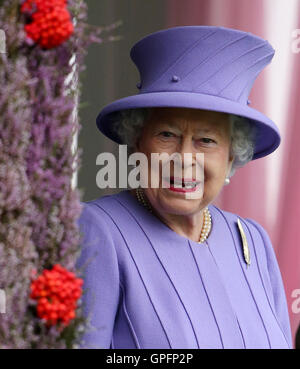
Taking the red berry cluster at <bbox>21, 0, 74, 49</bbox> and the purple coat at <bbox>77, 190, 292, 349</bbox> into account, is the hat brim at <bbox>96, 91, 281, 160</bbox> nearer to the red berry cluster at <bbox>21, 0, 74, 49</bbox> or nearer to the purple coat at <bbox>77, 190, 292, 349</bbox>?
the purple coat at <bbox>77, 190, 292, 349</bbox>

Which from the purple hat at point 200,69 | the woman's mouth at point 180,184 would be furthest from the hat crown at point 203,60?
the woman's mouth at point 180,184

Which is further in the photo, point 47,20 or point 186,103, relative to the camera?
point 186,103

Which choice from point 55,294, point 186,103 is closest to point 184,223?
point 186,103

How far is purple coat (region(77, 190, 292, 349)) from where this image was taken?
1.59 metres

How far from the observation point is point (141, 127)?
1.84m

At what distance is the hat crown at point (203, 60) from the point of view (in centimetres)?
170

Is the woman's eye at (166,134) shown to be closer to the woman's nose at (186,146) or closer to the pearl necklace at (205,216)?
the woman's nose at (186,146)

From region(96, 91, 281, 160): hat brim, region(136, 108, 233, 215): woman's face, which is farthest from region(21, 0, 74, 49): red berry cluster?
region(136, 108, 233, 215): woman's face

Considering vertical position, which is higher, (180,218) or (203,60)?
(203,60)

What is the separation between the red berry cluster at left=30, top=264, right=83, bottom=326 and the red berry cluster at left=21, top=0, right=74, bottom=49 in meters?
0.42

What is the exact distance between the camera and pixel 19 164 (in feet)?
3.76

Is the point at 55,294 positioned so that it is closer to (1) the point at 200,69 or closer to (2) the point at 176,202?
(2) the point at 176,202

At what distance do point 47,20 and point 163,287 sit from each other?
79 centimetres

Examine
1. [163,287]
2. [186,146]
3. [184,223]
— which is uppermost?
[186,146]
